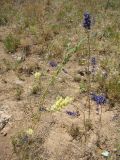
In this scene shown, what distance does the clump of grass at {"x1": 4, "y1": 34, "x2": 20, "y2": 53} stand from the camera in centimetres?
681

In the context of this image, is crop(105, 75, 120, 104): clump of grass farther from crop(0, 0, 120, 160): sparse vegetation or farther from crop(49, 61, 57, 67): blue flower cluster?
crop(49, 61, 57, 67): blue flower cluster

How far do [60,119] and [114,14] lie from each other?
4.05 metres

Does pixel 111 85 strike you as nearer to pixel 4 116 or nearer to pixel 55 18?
pixel 4 116

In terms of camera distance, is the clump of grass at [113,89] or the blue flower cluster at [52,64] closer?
the clump of grass at [113,89]

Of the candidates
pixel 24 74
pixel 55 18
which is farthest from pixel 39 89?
pixel 55 18

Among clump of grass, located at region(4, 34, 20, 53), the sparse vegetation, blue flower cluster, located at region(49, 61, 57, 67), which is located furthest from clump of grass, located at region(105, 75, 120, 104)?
clump of grass, located at region(4, 34, 20, 53)

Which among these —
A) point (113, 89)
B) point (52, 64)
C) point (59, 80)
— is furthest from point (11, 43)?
point (113, 89)

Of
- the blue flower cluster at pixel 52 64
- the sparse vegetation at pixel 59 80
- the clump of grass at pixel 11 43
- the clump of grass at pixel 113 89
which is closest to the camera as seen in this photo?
the sparse vegetation at pixel 59 80

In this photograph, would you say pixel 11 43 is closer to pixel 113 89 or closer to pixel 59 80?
pixel 59 80

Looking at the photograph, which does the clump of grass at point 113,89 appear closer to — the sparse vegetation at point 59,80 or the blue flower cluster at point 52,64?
the sparse vegetation at point 59,80

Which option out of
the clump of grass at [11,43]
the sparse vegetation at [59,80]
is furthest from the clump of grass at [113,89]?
the clump of grass at [11,43]

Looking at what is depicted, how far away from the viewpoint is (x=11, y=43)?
6.83 m

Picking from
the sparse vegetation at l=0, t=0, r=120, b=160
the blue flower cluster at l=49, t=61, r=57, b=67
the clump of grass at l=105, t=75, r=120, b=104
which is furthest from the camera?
the blue flower cluster at l=49, t=61, r=57, b=67

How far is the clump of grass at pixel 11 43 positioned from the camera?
681 cm
